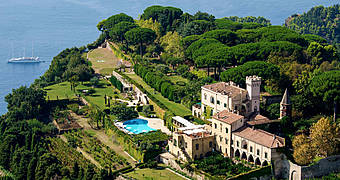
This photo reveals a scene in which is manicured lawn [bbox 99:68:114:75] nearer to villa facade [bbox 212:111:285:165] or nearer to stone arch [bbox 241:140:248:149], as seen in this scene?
villa facade [bbox 212:111:285:165]

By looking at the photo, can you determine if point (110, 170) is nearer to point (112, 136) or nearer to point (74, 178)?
point (74, 178)

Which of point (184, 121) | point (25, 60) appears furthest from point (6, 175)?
point (25, 60)

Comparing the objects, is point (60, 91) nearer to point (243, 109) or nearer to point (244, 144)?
point (243, 109)

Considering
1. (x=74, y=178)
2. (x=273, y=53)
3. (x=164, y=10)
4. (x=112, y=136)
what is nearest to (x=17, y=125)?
(x=112, y=136)

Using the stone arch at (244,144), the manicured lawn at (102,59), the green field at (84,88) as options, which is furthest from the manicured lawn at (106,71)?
the stone arch at (244,144)

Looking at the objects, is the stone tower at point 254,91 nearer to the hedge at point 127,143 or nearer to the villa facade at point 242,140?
the villa facade at point 242,140
